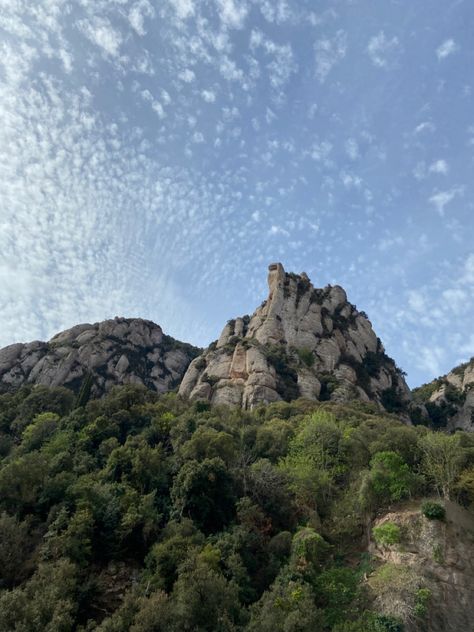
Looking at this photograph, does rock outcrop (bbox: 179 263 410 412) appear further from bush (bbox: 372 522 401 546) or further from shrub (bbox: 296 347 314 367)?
bush (bbox: 372 522 401 546)

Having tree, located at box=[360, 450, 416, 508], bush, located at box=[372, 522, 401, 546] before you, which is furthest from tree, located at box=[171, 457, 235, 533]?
bush, located at box=[372, 522, 401, 546]

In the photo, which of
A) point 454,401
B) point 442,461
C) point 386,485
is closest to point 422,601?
point 386,485

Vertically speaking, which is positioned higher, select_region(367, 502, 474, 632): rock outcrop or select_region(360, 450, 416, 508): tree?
select_region(360, 450, 416, 508): tree

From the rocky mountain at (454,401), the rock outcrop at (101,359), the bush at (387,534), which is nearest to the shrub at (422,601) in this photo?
the bush at (387,534)

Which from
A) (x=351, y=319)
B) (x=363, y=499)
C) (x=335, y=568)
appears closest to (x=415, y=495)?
(x=363, y=499)

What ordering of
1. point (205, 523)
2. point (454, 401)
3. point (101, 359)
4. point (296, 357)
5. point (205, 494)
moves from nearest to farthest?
point (205, 523) < point (205, 494) < point (296, 357) < point (454, 401) < point (101, 359)

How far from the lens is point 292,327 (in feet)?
314

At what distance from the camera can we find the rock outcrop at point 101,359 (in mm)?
94500

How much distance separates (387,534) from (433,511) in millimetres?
3074

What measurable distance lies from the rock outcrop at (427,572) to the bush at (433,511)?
0.85 ft

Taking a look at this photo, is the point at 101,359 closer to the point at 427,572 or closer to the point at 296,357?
the point at 296,357

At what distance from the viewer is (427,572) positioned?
2544 cm

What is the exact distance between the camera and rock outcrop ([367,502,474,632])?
Result: 23297mm

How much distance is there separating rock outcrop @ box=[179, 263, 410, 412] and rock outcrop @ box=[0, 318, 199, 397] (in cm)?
1906
